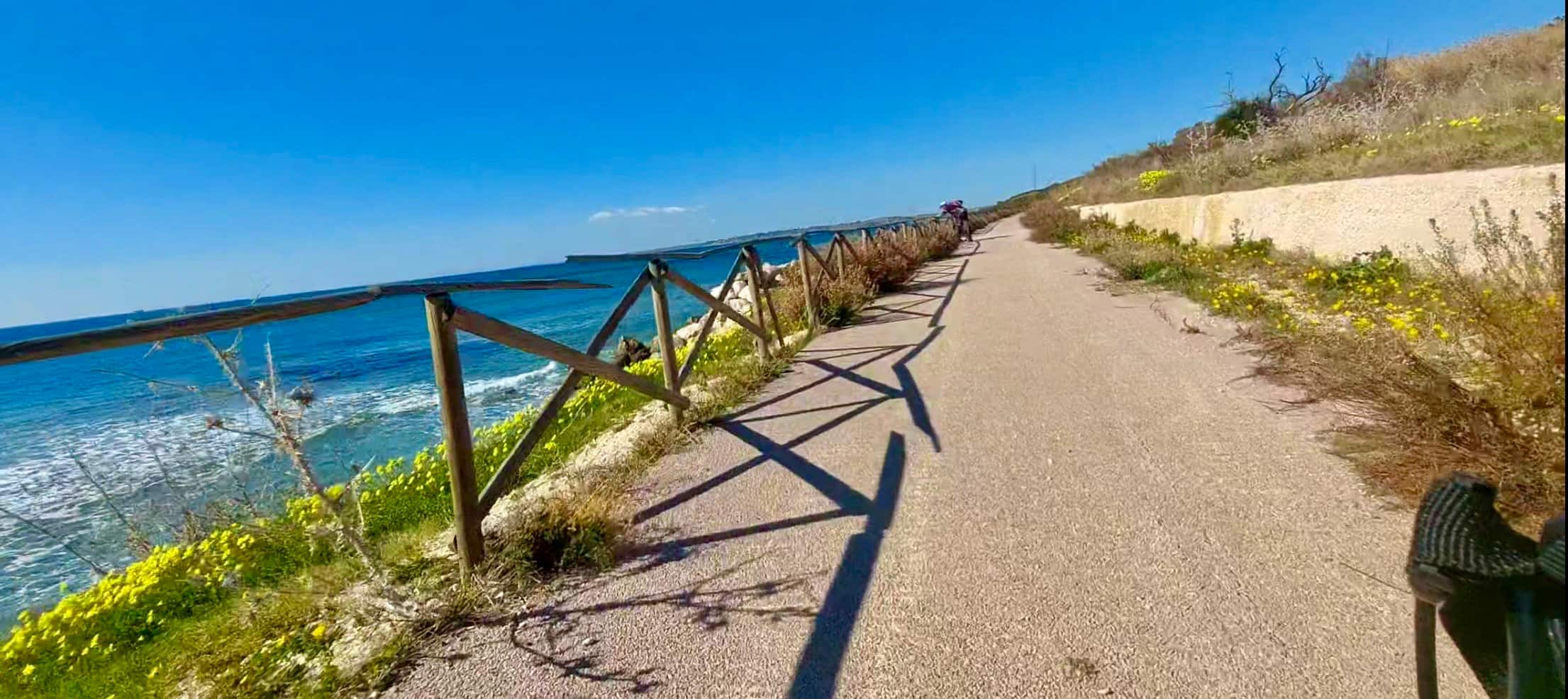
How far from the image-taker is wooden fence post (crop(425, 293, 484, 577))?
2807 millimetres

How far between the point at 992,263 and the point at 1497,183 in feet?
32.9

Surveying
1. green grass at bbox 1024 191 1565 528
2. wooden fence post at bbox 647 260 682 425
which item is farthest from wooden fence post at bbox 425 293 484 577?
green grass at bbox 1024 191 1565 528

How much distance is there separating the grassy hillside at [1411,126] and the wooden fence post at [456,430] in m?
7.45

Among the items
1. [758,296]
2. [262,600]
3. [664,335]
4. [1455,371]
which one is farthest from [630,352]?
[1455,371]

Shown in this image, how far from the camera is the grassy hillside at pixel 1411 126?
5.77 metres

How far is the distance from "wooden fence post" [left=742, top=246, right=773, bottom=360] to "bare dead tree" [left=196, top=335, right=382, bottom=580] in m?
4.45

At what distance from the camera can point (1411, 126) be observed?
8.61 metres

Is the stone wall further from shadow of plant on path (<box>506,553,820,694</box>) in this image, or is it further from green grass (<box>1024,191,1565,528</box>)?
shadow of plant on path (<box>506,553,820,694</box>)

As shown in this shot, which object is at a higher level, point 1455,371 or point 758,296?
point 758,296

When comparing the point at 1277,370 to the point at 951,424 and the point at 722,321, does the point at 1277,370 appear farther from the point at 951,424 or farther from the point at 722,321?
the point at 722,321

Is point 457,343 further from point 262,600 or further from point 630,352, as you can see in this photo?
point 630,352

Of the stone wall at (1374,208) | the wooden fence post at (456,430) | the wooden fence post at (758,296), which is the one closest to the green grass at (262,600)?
the wooden fence post at (456,430)

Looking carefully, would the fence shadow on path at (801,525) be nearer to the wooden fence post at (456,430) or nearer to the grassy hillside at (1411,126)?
the wooden fence post at (456,430)

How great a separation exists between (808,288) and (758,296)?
5.57 ft
